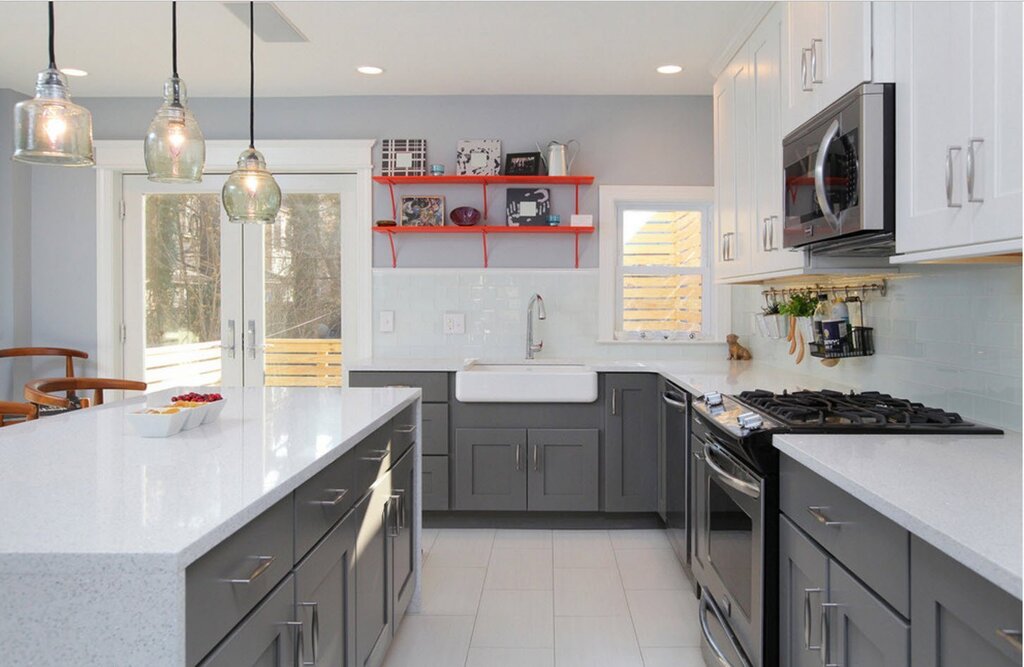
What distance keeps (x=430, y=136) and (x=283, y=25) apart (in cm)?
132

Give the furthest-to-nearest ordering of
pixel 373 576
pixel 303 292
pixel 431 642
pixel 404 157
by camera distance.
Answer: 1. pixel 303 292
2. pixel 404 157
3. pixel 431 642
4. pixel 373 576

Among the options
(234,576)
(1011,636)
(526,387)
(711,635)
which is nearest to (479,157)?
(526,387)

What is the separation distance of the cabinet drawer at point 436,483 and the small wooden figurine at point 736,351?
5.72 feet

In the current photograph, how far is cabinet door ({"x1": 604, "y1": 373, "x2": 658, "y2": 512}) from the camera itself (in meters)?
4.05

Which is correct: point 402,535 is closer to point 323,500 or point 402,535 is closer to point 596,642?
point 596,642

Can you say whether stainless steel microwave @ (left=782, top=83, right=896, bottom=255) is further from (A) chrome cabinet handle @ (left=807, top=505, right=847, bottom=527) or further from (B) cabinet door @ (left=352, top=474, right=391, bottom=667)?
(B) cabinet door @ (left=352, top=474, right=391, bottom=667)

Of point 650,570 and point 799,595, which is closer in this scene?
point 799,595

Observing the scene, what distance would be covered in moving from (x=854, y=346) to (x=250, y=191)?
2223 mm

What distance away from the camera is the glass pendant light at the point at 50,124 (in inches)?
68.8

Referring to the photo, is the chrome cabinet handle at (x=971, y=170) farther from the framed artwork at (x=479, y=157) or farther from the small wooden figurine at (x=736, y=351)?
the framed artwork at (x=479, y=157)

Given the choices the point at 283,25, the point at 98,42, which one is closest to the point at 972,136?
the point at 283,25

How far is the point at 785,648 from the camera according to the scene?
1.87 meters

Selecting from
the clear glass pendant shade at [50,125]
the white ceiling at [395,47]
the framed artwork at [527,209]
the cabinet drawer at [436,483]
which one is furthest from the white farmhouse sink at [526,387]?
the clear glass pendant shade at [50,125]

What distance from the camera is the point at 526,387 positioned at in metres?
4.00
